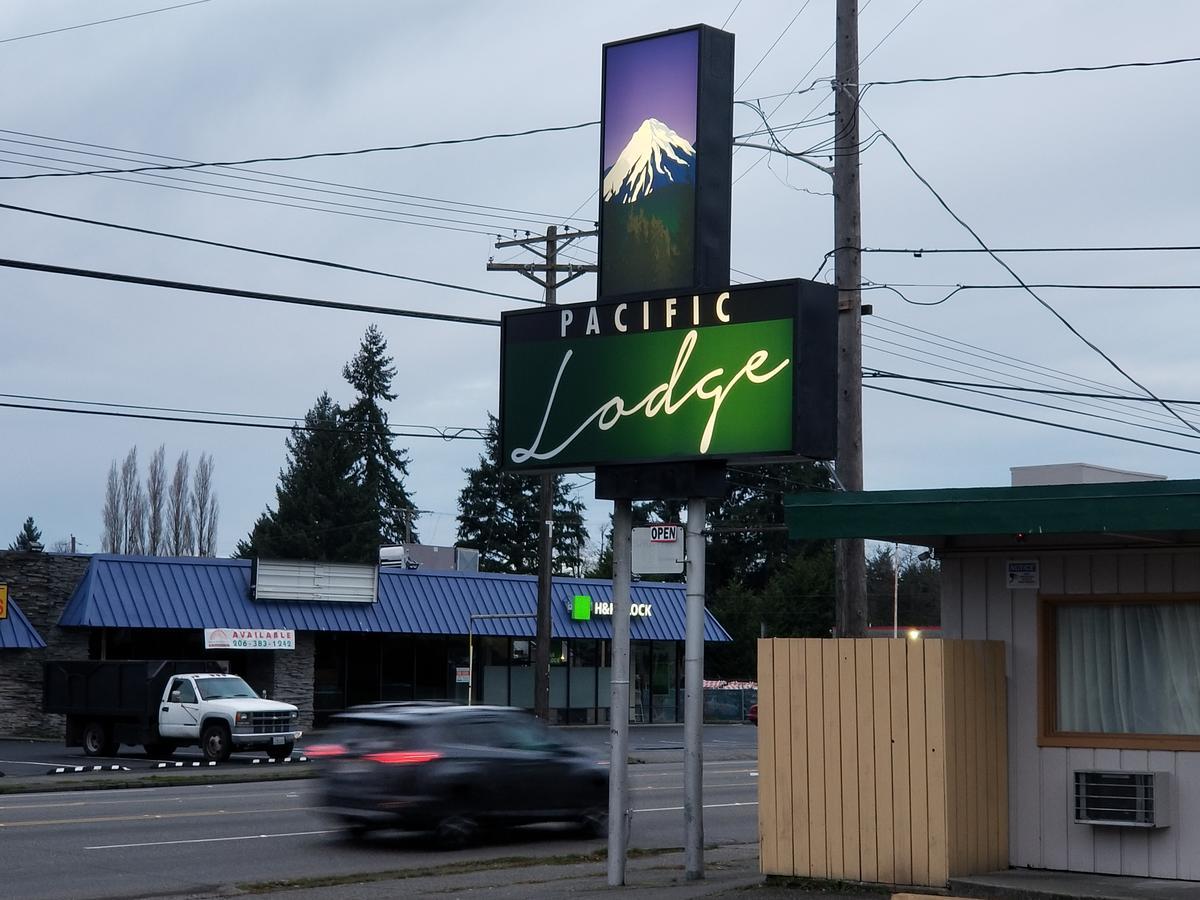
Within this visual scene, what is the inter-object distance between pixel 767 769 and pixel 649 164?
208 inches

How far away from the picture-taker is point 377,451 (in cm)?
9138

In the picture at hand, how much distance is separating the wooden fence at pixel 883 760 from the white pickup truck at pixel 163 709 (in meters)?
21.7

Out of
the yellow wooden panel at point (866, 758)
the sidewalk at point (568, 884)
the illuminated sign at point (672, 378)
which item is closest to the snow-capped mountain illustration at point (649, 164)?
the illuminated sign at point (672, 378)

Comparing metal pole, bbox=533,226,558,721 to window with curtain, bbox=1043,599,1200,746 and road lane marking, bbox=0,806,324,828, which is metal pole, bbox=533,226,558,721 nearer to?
road lane marking, bbox=0,806,324,828

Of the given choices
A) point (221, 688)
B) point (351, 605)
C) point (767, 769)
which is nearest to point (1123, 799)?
point (767, 769)

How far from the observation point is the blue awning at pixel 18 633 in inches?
1528

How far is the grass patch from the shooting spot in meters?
13.7

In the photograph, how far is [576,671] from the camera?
165 feet

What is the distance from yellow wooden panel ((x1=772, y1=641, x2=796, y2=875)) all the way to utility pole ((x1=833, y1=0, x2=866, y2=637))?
9.52 ft

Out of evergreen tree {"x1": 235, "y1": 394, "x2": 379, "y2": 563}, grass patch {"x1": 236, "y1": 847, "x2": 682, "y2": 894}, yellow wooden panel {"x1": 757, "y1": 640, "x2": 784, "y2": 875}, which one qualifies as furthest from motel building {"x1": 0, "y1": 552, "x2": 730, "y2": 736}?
evergreen tree {"x1": 235, "y1": 394, "x2": 379, "y2": 563}

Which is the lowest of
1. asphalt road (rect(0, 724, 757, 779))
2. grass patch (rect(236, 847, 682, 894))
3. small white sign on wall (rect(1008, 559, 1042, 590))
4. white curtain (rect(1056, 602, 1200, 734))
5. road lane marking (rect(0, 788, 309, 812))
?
Answer: asphalt road (rect(0, 724, 757, 779))

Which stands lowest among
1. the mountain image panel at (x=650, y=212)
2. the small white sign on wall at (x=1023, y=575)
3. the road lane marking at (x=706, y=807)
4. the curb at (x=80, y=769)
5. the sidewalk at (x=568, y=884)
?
the curb at (x=80, y=769)

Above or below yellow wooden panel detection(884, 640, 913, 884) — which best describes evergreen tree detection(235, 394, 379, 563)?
above

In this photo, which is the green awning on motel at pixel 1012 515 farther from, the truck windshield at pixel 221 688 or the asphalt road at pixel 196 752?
the truck windshield at pixel 221 688
